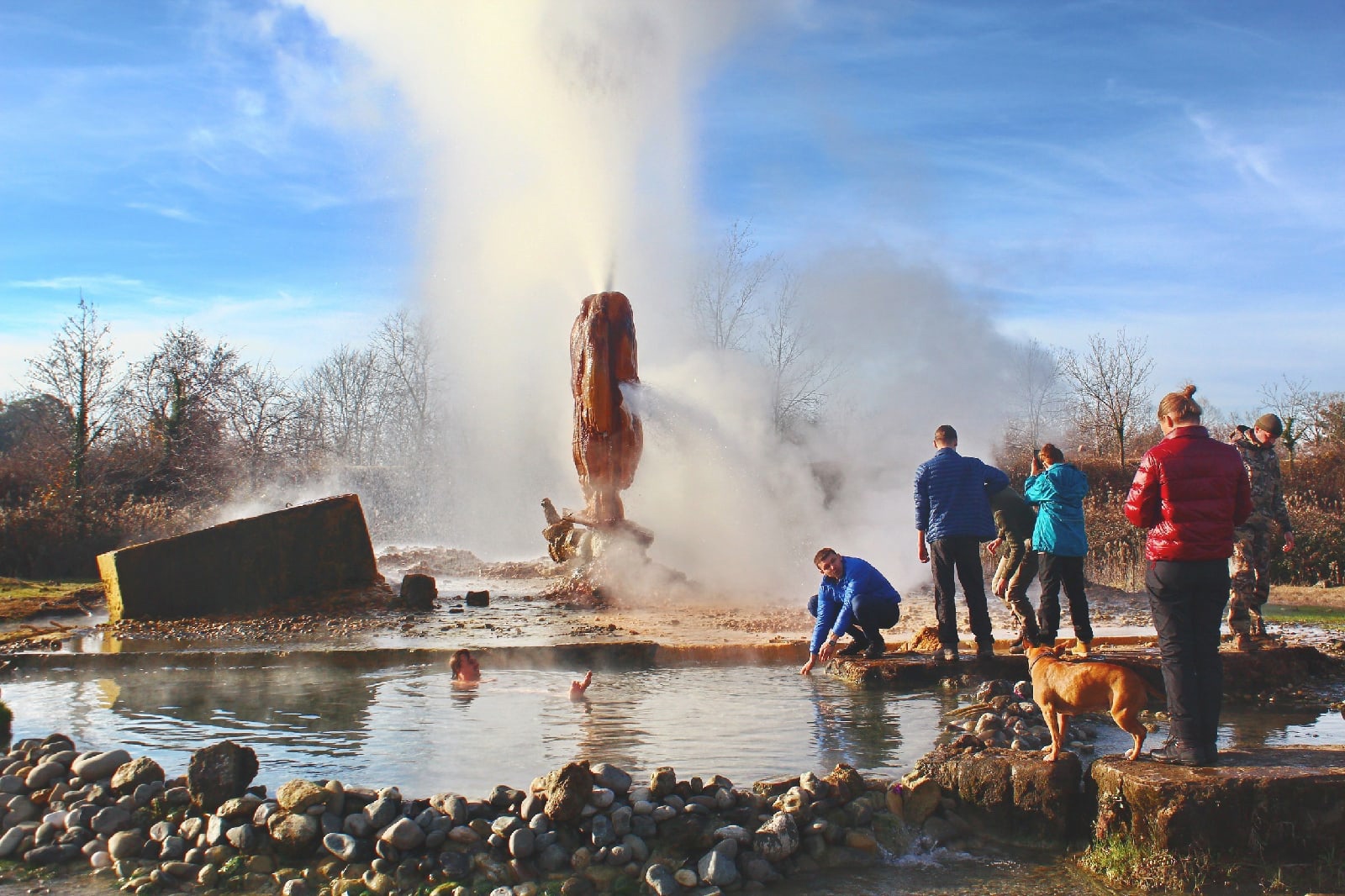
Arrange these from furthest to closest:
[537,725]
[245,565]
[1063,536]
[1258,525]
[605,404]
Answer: [605,404] < [245,565] < [1258,525] < [1063,536] < [537,725]

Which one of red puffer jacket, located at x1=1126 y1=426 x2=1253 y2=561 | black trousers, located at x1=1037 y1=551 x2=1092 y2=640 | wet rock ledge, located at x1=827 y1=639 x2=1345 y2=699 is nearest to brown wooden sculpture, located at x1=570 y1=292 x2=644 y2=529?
wet rock ledge, located at x1=827 y1=639 x2=1345 y2=699

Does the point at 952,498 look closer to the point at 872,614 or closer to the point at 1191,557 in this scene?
the point at 872,614

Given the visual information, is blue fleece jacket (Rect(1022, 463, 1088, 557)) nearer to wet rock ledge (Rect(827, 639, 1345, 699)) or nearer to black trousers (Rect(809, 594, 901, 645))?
wet rock ledge (Rect(827, 639, 1345, 699))

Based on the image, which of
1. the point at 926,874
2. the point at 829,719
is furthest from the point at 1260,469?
the point at 926,874

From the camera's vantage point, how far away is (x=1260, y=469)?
8070mm

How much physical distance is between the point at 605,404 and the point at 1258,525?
950 centimetres

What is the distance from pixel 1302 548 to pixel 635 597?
38.1ft

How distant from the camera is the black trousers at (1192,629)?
4.69 m

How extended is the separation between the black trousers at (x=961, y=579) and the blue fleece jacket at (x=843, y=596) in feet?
1.45

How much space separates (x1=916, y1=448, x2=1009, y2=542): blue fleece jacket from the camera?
778cm

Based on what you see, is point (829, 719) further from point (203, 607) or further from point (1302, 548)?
point (1302, 548)

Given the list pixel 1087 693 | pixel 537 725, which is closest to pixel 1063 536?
pixel 1087 693

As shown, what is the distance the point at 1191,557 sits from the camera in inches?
186

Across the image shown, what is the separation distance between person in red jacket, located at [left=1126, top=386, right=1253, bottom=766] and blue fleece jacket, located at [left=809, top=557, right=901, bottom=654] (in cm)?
350
